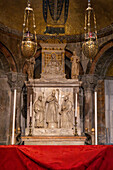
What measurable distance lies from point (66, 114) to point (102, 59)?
344 centimetres

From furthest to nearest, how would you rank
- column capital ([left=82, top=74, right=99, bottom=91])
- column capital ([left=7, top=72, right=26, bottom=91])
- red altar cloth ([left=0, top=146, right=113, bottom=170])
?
column capital ([left=82, top=74, right=99, bottom=91]) → column capital ([left=7, top=72, right=26, bottom=91]) → red altar cloth ([left=0, top=146, right=113, bottom=170])

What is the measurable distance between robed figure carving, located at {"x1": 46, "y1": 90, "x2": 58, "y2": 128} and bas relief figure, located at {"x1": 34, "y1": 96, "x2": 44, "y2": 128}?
8.1 inches

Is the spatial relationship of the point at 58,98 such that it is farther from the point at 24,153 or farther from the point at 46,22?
the point at 24,153

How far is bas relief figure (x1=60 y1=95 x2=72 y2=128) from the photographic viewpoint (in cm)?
952

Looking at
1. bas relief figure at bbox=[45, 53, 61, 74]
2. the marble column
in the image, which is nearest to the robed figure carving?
bas relief figure at bbox=[45, 53, 61, 74]

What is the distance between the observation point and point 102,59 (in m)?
11.5

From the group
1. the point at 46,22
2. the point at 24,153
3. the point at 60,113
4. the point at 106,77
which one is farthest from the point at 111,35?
the point at 24,153

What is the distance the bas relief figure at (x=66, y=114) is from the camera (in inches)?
375

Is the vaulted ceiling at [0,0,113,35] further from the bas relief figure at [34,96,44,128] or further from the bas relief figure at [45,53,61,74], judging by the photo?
the bas relief figure at [34,96,44,128]

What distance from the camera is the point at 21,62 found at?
1157cm

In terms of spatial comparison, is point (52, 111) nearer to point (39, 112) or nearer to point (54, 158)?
point (39, 112)

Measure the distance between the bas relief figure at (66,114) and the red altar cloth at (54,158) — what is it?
627cm

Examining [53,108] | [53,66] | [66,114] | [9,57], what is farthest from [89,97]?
[9,57]

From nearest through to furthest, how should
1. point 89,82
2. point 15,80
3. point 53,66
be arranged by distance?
point 53,66, point 15,80, point 89,82
